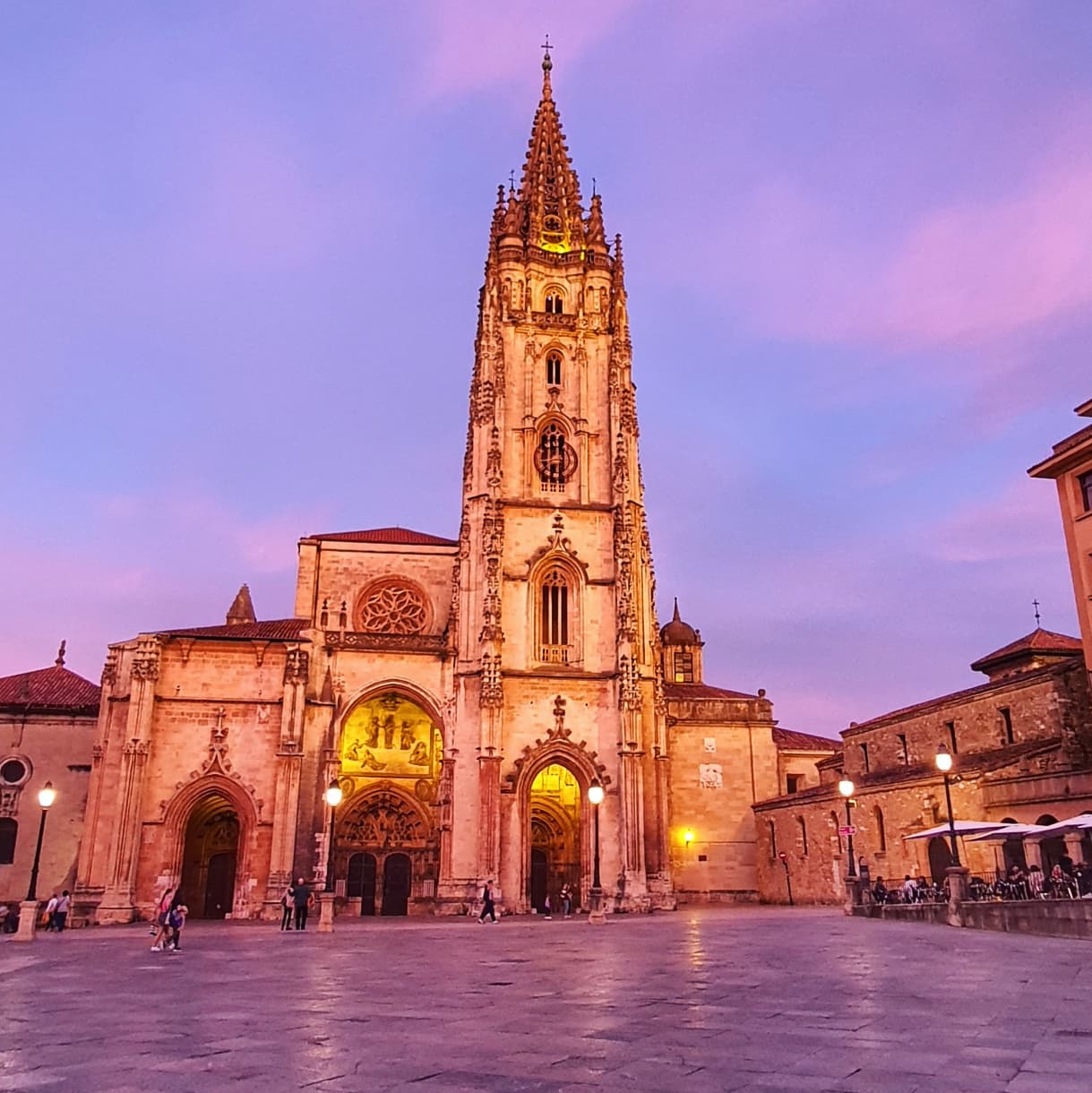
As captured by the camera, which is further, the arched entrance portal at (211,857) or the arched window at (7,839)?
the arched window at (7,839)

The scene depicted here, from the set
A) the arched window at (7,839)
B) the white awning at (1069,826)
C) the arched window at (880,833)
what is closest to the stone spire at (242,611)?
the arched window at (7,839)

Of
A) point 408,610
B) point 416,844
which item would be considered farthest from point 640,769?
point 408,610

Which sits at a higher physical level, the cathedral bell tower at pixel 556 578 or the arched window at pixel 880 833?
the cathedral bell tower at pixel 556 578

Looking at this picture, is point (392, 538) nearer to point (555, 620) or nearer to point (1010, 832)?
point (555, 620)

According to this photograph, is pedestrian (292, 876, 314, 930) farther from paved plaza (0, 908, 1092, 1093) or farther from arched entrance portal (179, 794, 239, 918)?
arched entrance portal (179, 794, 239, 918)

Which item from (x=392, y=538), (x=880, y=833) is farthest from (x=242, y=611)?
(x=880, y=833)

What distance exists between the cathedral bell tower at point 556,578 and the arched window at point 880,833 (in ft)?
26.9

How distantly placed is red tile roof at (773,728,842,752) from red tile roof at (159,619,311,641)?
85.0ft

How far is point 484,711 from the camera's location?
38125 millimetres

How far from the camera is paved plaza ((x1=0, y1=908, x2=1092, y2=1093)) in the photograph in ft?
20.7

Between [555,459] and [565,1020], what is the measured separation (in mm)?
35907

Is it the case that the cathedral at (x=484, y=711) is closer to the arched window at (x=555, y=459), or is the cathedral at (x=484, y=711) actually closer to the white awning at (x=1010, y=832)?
the arched window at (x=555, y=459)

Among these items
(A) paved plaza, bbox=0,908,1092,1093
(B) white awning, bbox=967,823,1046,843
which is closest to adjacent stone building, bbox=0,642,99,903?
(A) paved plaza, bbox=0,908,1092,1093

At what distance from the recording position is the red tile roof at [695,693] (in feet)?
160
